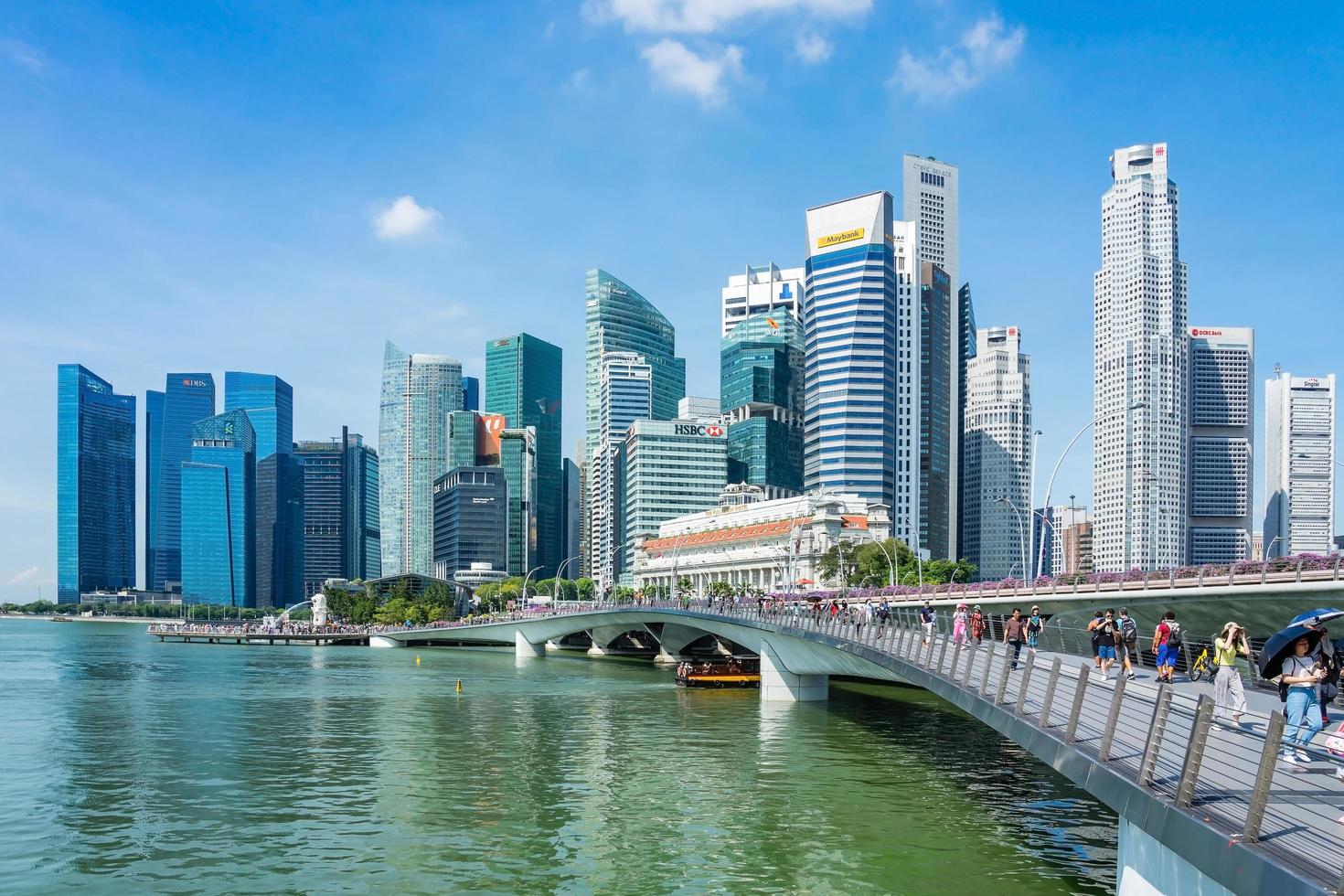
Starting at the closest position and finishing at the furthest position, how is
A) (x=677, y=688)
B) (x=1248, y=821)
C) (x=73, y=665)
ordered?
(x=1248, y=821)
(x=677, y=688)
(x=73, y=665)

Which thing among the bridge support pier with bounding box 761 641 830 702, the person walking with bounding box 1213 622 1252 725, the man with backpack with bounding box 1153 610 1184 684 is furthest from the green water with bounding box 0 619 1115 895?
the person walking with bounding box 1213 622 1252 725

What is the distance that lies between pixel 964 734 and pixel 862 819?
20.2 metres

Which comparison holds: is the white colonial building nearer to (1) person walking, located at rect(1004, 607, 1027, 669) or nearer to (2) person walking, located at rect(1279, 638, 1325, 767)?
(1) person walking, located at rect(1004, 607, 1027, 669)

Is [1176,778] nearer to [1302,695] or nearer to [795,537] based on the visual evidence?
[1302,695]

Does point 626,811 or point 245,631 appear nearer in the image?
point 626,811

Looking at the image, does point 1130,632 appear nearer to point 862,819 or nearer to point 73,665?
point 862,819

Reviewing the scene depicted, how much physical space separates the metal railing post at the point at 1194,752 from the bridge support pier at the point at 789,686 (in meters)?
55.4

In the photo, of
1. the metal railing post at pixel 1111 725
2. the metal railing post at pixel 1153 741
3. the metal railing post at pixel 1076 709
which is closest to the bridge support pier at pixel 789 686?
the metal railing post at pixel 1076 709

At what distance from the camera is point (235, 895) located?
80.6ft

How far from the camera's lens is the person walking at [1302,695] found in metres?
16.8

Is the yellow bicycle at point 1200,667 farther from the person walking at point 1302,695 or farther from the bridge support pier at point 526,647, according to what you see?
the bridge support pier at point 526,647

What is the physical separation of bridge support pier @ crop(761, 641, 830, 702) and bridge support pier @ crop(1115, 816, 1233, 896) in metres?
51.6

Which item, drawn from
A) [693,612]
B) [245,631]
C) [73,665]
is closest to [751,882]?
[693,612]

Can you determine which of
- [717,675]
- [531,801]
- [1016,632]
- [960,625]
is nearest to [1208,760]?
[1016,632]
